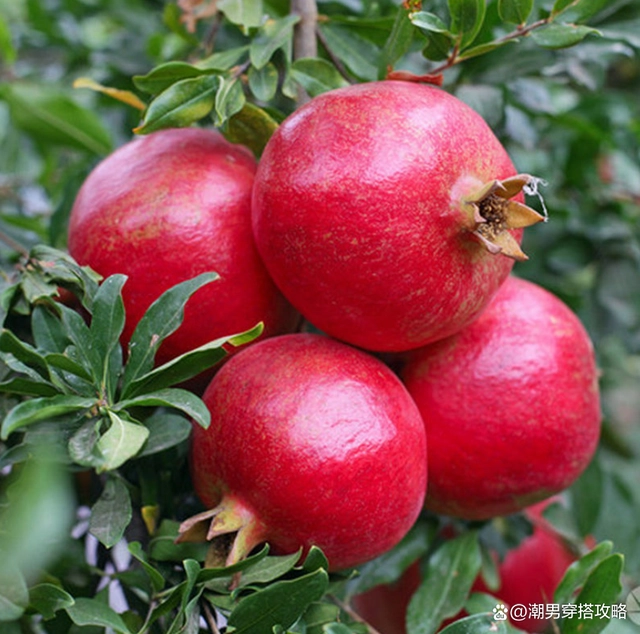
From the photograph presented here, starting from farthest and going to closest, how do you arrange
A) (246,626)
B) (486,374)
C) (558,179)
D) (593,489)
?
(558,179)
(593,489)
(486,374)
(246,626)

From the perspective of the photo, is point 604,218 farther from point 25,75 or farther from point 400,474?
point 25,75

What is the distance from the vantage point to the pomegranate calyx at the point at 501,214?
29.1 inches

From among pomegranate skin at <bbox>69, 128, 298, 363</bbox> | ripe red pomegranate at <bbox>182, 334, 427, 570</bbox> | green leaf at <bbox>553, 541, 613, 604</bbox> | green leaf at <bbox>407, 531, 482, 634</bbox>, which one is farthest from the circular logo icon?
pomegranate skin at <bbox>69, 128, 298, 363</bbox>

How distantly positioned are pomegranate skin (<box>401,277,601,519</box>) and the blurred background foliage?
22cm

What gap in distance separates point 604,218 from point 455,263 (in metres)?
0.80

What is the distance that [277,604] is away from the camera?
72 cm

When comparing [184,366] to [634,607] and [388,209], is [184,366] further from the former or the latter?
[634,607]

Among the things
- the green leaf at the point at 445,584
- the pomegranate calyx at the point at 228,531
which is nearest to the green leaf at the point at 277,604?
the pomegranate calyx at the point at 228,531

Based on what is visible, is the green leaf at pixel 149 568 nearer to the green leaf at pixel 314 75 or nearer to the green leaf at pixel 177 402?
the green leaf at pixel 177 402

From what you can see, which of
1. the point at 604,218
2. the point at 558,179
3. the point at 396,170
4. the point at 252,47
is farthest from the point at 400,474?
the point at 558,179

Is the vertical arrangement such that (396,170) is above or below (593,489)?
above

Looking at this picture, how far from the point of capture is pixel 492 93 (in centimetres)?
109

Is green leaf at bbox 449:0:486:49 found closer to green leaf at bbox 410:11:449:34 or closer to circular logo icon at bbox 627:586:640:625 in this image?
green leaf at bbox 410:11:449:34

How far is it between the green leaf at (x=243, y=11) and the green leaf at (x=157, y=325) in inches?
14.4
